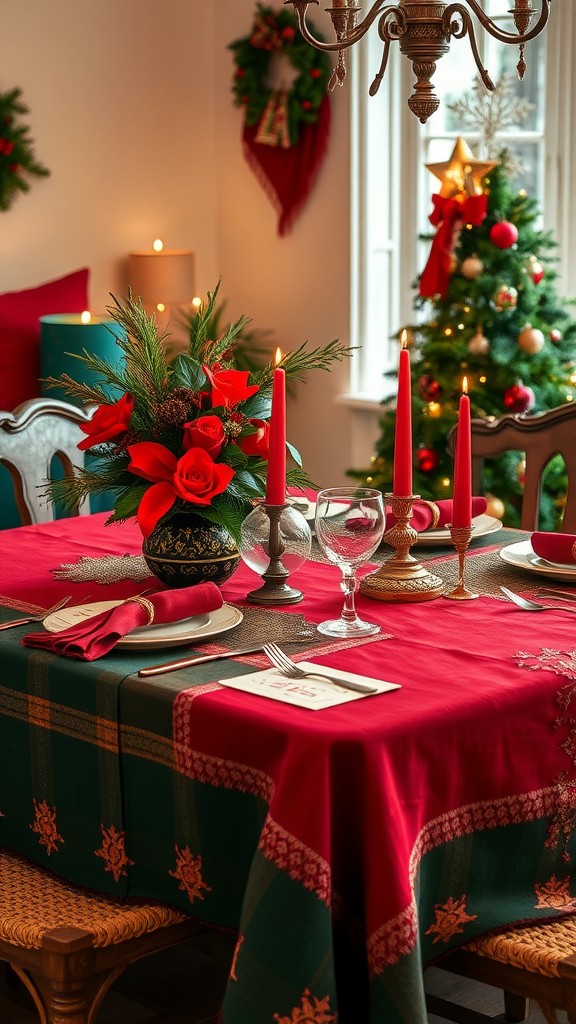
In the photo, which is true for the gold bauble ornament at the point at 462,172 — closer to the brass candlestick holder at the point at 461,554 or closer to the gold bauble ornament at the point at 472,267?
the gold bauble ornament at the point at 472,267

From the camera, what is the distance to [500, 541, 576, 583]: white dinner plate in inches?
78.1

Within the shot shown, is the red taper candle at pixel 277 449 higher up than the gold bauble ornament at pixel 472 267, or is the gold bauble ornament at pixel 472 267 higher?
the gold bauble ornament at pixel 472 267

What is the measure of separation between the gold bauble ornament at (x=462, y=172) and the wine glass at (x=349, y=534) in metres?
2.37

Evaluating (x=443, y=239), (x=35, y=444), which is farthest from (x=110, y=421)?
(x=443, y=239)

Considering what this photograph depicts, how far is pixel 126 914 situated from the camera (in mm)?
1560

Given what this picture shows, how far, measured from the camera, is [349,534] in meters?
1.68

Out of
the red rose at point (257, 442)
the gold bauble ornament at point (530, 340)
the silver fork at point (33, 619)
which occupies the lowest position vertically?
the silver fork at point (33, 619)

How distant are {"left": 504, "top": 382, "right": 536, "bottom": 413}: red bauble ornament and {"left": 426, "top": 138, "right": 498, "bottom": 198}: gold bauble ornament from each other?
0.57 m

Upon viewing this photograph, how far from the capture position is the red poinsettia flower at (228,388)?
6.17ft

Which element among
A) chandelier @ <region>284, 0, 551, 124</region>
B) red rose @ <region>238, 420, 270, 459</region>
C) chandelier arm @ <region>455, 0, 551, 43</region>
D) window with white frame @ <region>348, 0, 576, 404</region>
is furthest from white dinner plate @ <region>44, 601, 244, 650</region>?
window with white frame @ <region>348, 0, 576, 404</region>

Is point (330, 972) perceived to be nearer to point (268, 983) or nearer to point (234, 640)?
point (268, 983)

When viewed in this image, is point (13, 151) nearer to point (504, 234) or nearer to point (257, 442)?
point (504, 234)

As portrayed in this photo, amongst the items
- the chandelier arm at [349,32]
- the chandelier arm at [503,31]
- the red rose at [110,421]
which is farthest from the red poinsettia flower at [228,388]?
the chandelier arm at [503,31]

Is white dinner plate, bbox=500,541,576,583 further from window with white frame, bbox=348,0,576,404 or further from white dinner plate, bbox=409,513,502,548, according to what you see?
window with white frame, bbox=348,0,576,404
